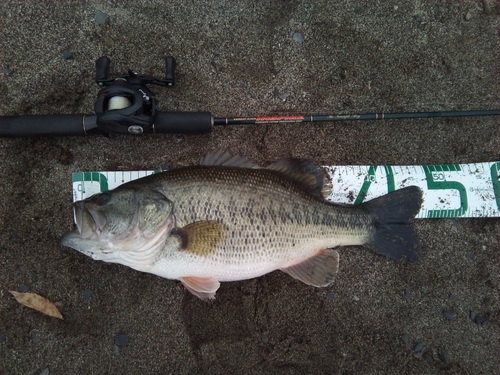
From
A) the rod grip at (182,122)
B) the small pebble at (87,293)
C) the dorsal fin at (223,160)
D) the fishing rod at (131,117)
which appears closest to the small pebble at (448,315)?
the fishing rod at (131,117)

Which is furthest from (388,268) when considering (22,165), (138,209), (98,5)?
(98,5)

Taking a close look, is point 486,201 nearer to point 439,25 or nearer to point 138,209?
point 439,25

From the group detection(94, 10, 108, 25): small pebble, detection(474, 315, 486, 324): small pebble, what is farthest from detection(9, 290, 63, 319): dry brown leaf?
detection(474, 315, 486, 324): small pebble

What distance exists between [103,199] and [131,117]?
0.54 meters

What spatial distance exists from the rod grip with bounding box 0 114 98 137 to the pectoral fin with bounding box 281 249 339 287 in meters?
1.59

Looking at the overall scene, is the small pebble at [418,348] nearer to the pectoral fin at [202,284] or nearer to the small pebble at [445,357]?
the small pebble at [445,357]

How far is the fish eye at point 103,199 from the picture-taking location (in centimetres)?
194

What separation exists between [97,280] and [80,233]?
0.68m

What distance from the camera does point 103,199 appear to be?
194 centimetres

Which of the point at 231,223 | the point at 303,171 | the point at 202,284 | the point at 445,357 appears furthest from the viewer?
the point at 445,357

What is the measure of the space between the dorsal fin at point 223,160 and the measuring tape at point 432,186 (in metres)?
0.70

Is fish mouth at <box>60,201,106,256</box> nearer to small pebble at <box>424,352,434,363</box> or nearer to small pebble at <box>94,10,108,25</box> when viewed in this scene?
small pebble at <box>94,10,108,25</box>

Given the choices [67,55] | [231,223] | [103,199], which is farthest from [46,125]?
[231,223]

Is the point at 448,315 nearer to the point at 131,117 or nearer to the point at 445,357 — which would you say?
the point at 445,357
